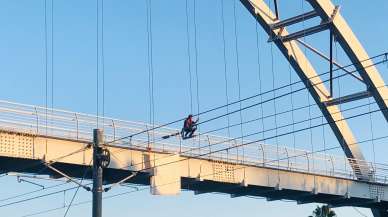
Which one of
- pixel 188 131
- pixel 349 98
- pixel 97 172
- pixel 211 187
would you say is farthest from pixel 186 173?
pixel 349 98

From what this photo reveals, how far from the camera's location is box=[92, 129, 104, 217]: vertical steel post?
35.1m

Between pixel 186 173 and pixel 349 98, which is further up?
pixel 349 98

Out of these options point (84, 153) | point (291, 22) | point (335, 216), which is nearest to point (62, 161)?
point (84, 153)

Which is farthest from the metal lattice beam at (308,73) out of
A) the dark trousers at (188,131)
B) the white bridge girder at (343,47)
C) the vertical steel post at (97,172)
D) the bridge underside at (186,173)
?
the vertical steel post at (97,172)

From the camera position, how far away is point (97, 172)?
3591 cm

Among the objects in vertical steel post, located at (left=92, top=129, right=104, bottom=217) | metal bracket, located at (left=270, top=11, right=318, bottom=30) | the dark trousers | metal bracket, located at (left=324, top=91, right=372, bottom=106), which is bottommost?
vertical steel post, located at (left=92, top=129, right=104, bottom=217)

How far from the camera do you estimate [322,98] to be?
195 feet

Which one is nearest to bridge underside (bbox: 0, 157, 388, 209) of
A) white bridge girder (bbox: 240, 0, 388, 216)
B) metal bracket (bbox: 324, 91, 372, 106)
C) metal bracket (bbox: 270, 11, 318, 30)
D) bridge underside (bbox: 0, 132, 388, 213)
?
bridge underside (bbox: 0, 132, 388, 213)

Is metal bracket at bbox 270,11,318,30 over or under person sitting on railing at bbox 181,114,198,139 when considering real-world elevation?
over

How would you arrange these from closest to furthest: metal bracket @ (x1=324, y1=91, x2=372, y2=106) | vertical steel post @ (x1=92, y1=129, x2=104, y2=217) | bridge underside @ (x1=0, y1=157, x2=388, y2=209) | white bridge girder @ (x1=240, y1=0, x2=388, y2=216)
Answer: vertical steel post @ (x1=92, y1=129, x2=104, y2=217), bridge underside @ (x1=0, y1=157, x2=388, y2=209), white bridge girder @ (x1=240, y1=0, x2=388, y2=216), metal bracket @ (x1=324, y1=91, x2=372, y2=106)

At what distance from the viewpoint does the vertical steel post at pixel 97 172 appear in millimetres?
35094

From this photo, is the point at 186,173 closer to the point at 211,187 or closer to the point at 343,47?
the point at 211,187

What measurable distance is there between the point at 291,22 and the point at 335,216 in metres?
38.2

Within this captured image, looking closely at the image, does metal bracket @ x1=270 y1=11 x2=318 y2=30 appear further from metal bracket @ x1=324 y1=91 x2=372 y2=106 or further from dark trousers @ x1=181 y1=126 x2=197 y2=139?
dark trousers @ x1=181 y1=126 x2=197 y2=139
